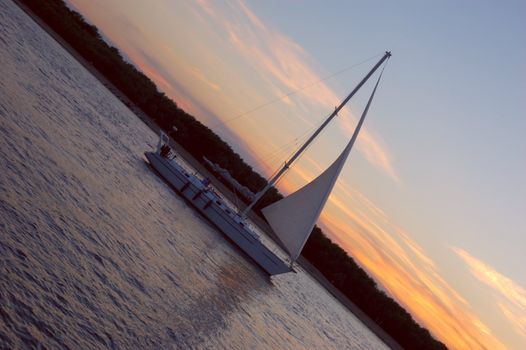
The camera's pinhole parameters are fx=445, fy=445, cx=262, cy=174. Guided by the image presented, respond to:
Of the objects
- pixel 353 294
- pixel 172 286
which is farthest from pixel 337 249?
pixel 172 286

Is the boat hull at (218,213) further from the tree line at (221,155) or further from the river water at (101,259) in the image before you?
Result: the tree line at (221,155)

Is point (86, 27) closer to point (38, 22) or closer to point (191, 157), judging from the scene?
point (38, 22)

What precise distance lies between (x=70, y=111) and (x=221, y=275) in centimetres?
2461

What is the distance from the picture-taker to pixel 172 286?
21312 millimetres

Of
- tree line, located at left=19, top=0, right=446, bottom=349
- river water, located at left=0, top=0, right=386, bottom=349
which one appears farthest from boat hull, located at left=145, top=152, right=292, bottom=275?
tree line, located at left=19, top=0, right=446, bottom=349

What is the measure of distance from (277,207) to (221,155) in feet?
222

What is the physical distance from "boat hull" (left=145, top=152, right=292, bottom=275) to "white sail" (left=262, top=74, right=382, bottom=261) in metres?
2.48

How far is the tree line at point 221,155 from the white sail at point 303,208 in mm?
47577

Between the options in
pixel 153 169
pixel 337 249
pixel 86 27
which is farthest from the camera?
pixel 86 27

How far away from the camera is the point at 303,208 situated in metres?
37.6

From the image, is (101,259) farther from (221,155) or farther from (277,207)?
(221,155)

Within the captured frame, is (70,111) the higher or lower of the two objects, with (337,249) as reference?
lower

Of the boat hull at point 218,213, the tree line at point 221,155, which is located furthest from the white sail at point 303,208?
the tree line at point 221,155

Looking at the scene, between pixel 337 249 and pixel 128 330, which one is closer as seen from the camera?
pixel 128 330
